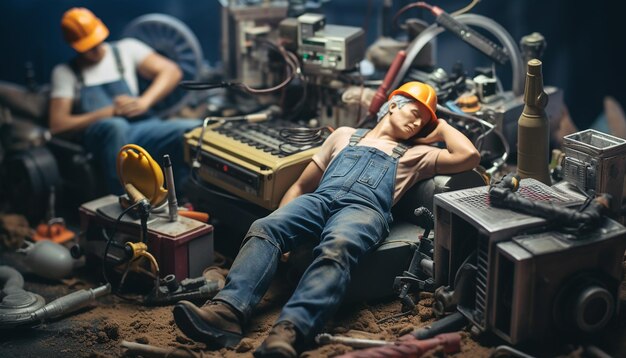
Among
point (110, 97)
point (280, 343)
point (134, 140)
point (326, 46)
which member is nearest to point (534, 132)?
point (326, 46)

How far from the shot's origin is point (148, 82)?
6734mm

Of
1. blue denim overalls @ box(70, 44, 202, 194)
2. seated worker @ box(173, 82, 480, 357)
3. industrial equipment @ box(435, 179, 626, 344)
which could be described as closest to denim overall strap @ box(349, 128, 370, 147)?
seated worker @ box(173, 82, 480, 357)

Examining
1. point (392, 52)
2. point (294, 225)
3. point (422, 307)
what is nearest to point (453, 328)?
point (422, 307)

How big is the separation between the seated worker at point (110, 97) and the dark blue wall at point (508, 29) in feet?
4.23

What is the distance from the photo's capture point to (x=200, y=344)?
13.9 feet

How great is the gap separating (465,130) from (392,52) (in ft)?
3.08

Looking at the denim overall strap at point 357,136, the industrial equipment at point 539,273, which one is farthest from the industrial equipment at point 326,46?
the industrial equipment at point 539,273

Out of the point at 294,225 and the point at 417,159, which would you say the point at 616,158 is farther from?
the point at 294,225

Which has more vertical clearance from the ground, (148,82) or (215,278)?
(148,82)

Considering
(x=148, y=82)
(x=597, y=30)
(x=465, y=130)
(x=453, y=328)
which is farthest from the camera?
(x=597, y=30)

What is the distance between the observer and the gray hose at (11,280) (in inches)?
193

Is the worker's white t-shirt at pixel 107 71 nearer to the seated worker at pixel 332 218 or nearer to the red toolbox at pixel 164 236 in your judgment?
the red toolbox at pixel 164 236

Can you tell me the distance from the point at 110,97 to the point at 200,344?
9.20 feet

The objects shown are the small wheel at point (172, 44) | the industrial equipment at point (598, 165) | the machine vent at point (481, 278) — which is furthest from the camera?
the small wheel at point (172, 44)
